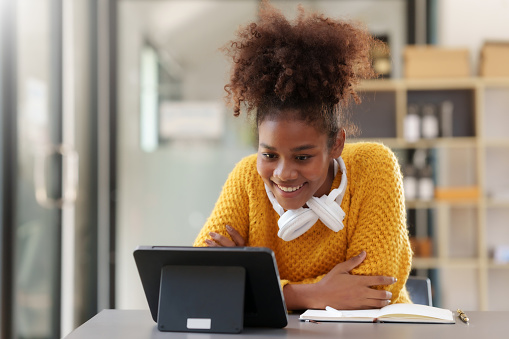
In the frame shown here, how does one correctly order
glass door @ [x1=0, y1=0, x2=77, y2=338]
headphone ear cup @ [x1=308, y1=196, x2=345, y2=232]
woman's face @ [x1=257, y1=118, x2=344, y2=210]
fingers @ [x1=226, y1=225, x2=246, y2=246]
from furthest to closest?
glass door @ [x1=0, y1=0, x2=77, y2=338]
fingers @ [x1=226, y1=225, x2=246, y2=246]
headphone ear cup @ [x1=308, y1=196, x2=345, y2=232]
woman's face @ [x1=257, y1=118, x2=344, y2=210]

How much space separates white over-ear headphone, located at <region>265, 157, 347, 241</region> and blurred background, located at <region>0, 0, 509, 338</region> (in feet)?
7.63

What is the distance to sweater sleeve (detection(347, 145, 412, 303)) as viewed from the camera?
164cm

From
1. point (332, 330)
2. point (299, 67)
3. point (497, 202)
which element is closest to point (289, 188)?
point (299, 67)

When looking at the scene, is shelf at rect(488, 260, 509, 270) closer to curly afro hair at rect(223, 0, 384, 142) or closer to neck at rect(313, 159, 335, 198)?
neck at rect(313, 159, 335, 198)

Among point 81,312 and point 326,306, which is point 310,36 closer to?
point 326,306

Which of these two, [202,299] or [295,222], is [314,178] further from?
[202,299]

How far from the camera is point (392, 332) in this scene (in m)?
1.32

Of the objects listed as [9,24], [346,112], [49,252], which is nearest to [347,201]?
[346,112]

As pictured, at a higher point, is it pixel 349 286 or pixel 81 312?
pixel 349 286

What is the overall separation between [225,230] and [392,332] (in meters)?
0.61

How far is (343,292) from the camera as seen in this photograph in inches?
61.8

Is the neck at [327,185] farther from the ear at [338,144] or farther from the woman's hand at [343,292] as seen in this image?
the woman's hand at [343,292]

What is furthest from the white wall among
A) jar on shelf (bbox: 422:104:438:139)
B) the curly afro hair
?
the curly afro hair

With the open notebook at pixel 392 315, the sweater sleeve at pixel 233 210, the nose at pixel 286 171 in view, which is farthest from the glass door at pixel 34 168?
the open notebook at pixel 392 315
